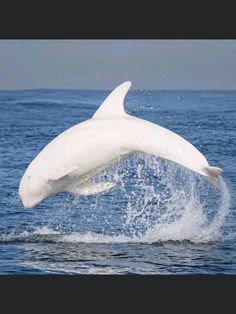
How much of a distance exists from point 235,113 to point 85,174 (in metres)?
14.7

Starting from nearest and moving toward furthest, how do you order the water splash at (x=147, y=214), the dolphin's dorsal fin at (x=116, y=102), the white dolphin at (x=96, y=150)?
the white dolphin at (x=96, y=150)
the dolphin's dorsal fin at (x=116, y=102)
the water splash at (x=147, y=214)

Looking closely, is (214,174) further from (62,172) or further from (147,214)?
(147,214)

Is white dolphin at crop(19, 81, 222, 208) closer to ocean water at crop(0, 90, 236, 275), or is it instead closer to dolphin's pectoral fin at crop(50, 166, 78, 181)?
dolphin's pectoral fin at crop(50, 166, 78, 181)

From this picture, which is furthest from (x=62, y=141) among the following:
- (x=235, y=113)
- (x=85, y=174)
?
(x=235, y=113)

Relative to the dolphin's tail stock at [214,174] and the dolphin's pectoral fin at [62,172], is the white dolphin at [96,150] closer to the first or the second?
the dolphin's pectoral fin at [62,172]

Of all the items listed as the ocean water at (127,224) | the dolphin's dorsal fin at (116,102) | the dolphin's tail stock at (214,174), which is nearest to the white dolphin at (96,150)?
the dolphin's dorsal fin at (116,102)

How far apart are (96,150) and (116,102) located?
0.88m

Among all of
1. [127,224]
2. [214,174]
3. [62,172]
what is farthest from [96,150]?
[127,224]

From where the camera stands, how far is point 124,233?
14844 mm

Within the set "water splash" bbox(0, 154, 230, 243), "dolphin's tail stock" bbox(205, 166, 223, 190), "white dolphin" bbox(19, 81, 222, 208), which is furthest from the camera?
"water splash" bbox(0, 154, 230, 243)

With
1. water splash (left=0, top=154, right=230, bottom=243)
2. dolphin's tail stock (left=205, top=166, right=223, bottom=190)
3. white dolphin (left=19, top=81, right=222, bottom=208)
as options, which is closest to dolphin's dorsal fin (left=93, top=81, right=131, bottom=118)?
white dolphin (left=19, top=81, right=222, bottom=208)

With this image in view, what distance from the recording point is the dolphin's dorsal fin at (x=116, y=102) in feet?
44.2

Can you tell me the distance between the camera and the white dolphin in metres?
12.9

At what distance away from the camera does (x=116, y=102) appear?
532 inches
